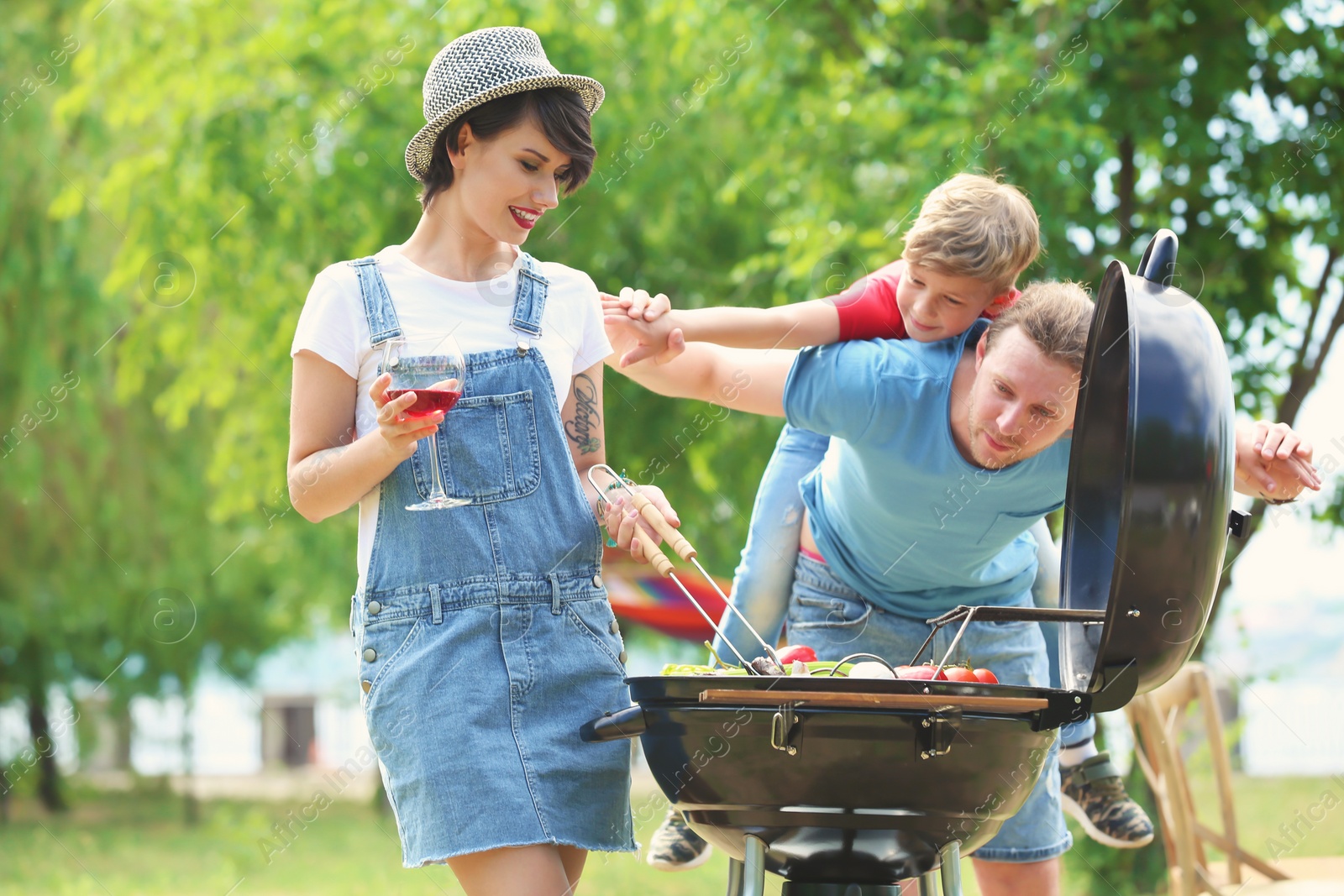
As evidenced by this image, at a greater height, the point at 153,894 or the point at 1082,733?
the point at 1082,733

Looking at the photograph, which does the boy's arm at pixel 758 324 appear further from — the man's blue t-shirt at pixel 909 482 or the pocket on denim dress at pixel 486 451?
the pocket on denim dress at pixel 486 451

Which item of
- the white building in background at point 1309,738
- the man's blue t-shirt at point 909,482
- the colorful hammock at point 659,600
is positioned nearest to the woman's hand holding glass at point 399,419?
the man's blue t-shirt at point 909,482

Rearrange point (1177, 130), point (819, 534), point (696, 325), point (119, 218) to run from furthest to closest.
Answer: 1. point (119, 218)
2. point (1177, 130)
3. point (819, 534)
4. point (696, 325)

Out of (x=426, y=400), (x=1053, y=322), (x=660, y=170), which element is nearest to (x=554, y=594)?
(x=426, y=400)

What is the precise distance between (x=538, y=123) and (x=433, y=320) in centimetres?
38

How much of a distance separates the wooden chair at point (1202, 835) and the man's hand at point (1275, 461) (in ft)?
5.80

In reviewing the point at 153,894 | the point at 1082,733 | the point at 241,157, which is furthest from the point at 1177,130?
the point at 153,894

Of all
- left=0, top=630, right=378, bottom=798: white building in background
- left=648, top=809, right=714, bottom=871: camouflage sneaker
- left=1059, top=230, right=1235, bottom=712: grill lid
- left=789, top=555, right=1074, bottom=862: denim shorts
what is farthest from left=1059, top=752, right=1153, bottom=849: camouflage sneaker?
left=0, top=630, right=378, bottom=798: white building in background

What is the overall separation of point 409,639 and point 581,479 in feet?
1.41

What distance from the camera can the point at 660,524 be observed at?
2.08 m

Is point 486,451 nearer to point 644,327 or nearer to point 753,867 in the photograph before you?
point 644,327

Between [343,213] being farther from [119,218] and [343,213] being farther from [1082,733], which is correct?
[1082,733]

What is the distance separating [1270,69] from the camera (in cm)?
605

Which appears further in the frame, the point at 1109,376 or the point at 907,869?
the point at 1109,376
